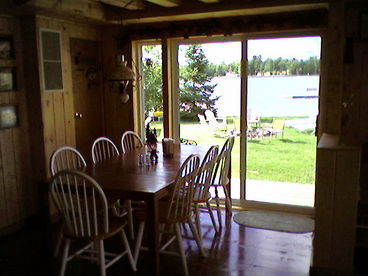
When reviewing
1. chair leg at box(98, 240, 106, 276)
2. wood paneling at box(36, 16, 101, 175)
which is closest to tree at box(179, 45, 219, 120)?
wood paneling at box(36, 16, 101, 175)

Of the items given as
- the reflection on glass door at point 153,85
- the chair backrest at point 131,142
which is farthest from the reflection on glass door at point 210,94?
the chair backrest at point 131,142

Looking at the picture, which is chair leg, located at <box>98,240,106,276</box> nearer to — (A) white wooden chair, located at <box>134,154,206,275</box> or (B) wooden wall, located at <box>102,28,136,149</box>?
(A) white wooden chair, located at <box>134,154,206,275</box>

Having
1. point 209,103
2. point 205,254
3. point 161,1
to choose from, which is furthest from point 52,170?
point 209,103

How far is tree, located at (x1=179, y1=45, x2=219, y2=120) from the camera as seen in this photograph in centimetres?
477

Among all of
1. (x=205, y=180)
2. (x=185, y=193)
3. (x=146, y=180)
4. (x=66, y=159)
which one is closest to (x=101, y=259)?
(x=146, y=180)

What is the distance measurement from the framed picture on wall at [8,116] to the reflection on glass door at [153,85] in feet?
5.56

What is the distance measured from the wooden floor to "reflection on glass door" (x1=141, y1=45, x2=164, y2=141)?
1.81 m

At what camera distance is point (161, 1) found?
12.6 feet

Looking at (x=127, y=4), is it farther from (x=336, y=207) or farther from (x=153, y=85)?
(x=336, y=207)

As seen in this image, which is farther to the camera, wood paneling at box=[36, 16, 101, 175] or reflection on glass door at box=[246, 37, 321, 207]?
reflection on glass door at box=[246, 37, 321, 207]

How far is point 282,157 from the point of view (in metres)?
4.58

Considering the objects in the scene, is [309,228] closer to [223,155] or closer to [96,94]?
[223,155]

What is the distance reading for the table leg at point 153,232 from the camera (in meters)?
2.69

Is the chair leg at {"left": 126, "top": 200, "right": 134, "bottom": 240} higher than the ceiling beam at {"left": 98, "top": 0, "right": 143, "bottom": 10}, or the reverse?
the ceiling beam at {"left": 98, "top": 0, "right": 143, "bottom": 10}
